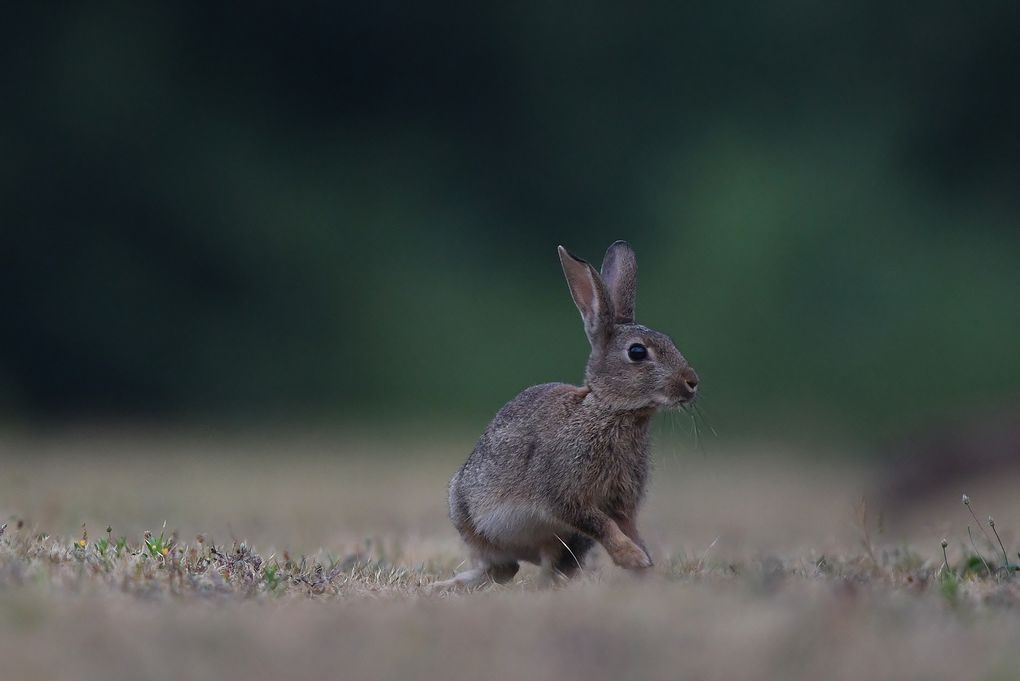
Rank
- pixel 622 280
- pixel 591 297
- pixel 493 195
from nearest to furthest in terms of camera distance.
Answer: pixel 591 297 < pixel 622 280 < pixel 493 195

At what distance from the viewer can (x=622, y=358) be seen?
5508 millimetres

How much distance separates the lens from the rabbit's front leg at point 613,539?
16.6 ft

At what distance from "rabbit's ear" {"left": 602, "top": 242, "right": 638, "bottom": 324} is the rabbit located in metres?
0.15

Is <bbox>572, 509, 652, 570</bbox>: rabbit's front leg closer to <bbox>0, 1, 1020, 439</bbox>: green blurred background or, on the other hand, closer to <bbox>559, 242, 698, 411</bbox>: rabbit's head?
<bbox>559, 242, 698, 411</bbox>: rabbit's head

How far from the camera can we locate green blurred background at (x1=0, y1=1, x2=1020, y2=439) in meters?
16.9

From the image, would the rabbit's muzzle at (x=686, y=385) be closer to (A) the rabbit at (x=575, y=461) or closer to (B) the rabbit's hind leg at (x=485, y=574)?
(A) the rabbit at (x=575, y=461)

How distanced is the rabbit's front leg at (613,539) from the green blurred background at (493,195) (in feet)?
35.4

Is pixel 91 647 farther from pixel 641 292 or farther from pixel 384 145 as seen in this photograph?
pixel 384 145

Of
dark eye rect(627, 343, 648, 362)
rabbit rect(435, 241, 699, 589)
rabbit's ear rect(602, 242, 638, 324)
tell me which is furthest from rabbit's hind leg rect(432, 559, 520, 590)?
rabbit's ear rect(602, 242, 638, 324)

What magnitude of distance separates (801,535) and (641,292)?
990cm

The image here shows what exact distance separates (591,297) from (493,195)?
1317 cm

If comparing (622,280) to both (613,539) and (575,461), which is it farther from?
(613,539)

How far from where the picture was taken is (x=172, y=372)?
17.4 metres

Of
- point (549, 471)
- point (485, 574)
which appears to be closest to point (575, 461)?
point (549, 471)
